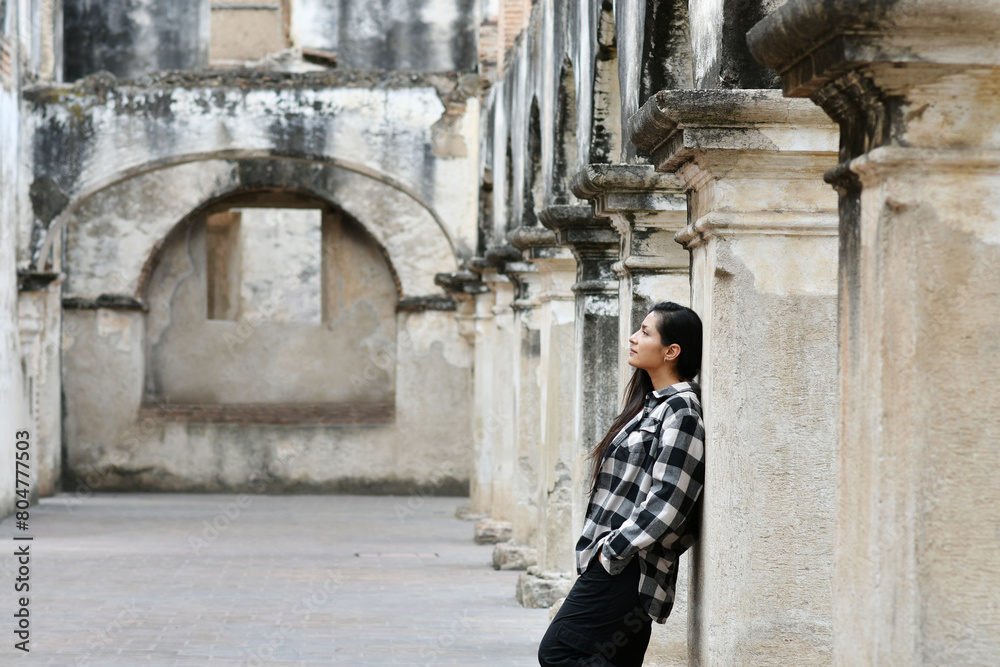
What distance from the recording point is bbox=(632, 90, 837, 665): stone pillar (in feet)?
14.1

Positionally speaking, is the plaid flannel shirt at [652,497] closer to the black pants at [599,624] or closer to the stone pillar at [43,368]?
the black pants at [599,624]

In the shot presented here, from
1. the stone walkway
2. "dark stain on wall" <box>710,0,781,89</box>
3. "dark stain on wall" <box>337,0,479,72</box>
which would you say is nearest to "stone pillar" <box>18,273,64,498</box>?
the stone walkway

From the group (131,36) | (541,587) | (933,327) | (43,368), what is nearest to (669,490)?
(933,327)

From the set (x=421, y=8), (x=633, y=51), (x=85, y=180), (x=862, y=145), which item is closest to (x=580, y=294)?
(x=633, y=51)

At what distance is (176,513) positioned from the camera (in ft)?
54.3

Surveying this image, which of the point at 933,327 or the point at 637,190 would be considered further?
the point at 637,190

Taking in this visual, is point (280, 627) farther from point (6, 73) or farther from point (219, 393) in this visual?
point (219, 393)

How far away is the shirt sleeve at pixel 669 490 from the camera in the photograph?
13.7ft

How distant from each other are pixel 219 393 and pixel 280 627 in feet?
38.9

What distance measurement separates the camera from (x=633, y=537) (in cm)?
417

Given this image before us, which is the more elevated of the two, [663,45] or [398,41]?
[398,41]

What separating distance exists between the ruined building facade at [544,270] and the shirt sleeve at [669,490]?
0.08m

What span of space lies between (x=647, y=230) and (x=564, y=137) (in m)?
3.68

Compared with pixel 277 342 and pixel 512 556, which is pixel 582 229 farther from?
pixel 277 342
